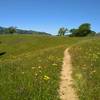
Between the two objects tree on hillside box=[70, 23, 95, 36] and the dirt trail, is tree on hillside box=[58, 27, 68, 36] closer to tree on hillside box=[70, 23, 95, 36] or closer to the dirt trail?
tree on hillside box=[70, 23, 95, 36]

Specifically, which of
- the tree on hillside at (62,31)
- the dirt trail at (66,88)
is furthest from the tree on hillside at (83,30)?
the dirt trail at (66,88)

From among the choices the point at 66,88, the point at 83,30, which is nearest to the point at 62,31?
the point at 83,30

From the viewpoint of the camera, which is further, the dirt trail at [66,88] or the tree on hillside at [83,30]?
the tree on hillside at [83,30]

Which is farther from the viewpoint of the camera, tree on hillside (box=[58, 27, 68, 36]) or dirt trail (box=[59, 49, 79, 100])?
tree on hillside (box=[58, 27, 68, 36])

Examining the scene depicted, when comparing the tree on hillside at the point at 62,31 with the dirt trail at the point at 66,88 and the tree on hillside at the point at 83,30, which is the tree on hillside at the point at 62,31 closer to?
the tree on hillside at the point at 83,30

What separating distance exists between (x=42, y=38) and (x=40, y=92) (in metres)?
81.1

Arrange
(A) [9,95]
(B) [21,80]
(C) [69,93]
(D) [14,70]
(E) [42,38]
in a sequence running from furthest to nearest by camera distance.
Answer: (E) [42,38]
(D) [14,70]
(B) [21,80]
(C) [69,93]
(A) [9,95]

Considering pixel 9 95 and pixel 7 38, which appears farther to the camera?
pixel 7 38

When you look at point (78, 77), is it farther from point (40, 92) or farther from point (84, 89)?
point (40, 92)

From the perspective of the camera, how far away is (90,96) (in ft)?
66.5

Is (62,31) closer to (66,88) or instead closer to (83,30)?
(83,30)

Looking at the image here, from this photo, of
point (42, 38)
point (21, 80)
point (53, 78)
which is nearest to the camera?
point (21, 80)

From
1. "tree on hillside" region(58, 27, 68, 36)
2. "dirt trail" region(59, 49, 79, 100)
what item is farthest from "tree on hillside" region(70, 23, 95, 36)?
"dirt trail" region(59, 49, 79, 100)

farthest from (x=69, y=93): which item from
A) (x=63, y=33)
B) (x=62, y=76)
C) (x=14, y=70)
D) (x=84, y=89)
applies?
(x=63, y=33)
